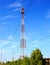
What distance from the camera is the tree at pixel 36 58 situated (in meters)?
51.0

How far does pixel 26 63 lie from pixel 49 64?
255 inches

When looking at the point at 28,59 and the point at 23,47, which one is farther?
the point at 28,59

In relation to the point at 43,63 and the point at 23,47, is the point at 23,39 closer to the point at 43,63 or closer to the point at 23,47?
the point at 23,47

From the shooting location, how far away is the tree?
51.0 metres

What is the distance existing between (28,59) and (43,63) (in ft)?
18.0

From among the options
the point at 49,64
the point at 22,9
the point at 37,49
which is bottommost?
the point at 49,64

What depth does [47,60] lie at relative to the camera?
5641 cm

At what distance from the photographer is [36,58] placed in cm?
5103

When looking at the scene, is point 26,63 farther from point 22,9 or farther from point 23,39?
point 22,9

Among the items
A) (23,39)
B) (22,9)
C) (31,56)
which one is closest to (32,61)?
(31,56)

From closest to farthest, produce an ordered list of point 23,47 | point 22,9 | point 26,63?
point 22,9, point 23,47, point 26,63

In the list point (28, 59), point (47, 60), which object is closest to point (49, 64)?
point (47, 60)

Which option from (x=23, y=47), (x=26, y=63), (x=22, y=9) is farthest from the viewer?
(x=26, y=63)

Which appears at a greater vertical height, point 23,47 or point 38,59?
point 23,47
